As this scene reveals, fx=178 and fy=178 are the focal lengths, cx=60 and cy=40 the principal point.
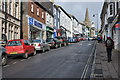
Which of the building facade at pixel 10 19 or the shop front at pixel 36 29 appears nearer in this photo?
the building facade at pixel 10 19

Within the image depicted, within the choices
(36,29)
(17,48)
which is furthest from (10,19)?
(36,29)

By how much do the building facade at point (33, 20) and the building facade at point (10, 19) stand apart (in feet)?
6.15

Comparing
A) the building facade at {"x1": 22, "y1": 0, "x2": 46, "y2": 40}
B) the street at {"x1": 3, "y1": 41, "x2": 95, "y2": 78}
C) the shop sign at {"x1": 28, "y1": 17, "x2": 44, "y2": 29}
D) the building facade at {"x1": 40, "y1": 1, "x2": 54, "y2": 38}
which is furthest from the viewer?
the building facade at {"x1": 40, "y1": 1, "x2": 54, "y2": 38}

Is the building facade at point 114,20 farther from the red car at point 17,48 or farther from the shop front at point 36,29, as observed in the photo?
the shop front at point 36,29

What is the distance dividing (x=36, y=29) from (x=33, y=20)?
10.1 ft

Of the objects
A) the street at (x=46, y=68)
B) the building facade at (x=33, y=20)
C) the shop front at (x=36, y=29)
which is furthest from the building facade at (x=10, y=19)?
the street at (x=46, y=68)

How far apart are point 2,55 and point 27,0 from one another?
1897 centimetres

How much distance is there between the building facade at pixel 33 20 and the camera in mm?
28500

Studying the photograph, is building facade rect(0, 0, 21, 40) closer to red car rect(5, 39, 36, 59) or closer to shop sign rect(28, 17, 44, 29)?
shop sign rect(28, 17, 44, 29)

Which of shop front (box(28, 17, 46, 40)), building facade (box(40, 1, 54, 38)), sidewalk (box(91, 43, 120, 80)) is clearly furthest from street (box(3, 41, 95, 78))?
building facade (box(40, 1, 54, 38))

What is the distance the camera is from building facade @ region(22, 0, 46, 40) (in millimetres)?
28500

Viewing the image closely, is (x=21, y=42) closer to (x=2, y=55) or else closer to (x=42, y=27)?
(x=2, y=55)

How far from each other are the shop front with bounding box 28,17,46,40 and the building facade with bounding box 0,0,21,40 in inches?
129

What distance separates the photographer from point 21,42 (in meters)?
14.4
